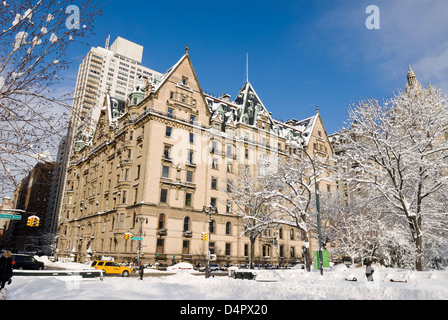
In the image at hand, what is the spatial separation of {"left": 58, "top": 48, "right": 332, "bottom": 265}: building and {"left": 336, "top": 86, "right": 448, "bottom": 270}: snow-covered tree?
26033mm

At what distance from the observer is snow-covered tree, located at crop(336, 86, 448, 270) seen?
23.1m

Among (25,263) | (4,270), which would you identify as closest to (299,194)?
(4,270)

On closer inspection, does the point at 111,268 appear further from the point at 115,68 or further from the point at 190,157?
the point at 115,68

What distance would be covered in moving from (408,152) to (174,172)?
31786 mm

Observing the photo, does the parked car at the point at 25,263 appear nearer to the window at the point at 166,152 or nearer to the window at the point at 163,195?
the window at the point at 163,195

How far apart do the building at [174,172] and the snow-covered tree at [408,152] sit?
26.0 m

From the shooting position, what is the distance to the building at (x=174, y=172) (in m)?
44.1

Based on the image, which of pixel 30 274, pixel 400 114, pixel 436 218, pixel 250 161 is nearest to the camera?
pixel 30 274

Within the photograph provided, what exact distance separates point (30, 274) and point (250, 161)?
1542 inches

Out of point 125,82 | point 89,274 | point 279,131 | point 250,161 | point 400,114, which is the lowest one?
point 89,274

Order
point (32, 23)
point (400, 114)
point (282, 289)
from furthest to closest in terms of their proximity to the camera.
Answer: point (400, 114) → point (282, 289) → point (32, 23)

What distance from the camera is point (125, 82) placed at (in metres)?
153
